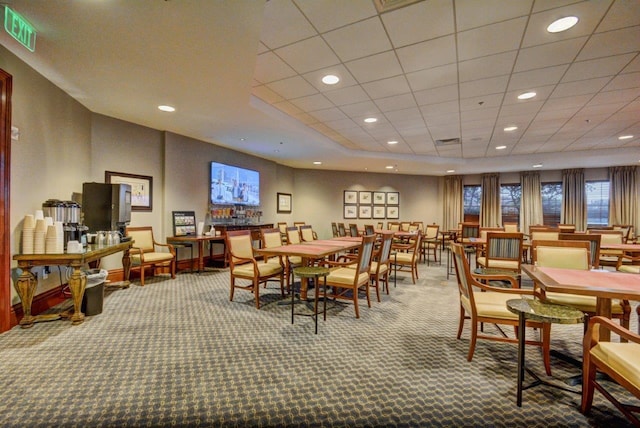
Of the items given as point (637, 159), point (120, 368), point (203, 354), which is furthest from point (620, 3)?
point (637, 159)

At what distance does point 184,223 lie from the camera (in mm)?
6191

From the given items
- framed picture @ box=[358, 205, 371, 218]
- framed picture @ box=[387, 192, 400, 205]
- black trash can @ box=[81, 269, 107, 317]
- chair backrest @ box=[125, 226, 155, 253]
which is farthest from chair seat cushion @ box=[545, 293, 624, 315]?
framed picture @ box=[387, 192, 400, 205]

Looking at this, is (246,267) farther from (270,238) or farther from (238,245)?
(270,238)

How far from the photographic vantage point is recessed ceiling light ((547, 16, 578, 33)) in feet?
8.63

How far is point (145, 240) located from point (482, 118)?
21.0 ft

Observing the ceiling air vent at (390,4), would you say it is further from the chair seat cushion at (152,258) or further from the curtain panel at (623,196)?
the curtain panel at (623,196)

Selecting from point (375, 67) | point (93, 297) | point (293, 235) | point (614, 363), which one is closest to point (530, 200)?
point (293, 235)

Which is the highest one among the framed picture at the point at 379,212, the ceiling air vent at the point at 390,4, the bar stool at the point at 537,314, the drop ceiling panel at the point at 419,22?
the drop ceiling panel at the point at 419,22

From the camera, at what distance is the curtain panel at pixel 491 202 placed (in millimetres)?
10727

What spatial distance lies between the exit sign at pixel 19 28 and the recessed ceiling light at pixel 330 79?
2.80m

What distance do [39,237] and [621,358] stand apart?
4.75 m

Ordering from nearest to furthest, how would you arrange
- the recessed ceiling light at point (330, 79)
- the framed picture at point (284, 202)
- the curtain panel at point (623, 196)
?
the recessed ceiling light at point (330, 79), the curtain panel at point (623, 196), the framed picture at point (284, 202)

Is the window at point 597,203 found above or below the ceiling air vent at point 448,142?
below

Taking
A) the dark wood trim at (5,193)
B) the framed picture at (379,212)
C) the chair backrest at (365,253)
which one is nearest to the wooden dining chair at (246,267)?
the chair backrest at (365,253)
